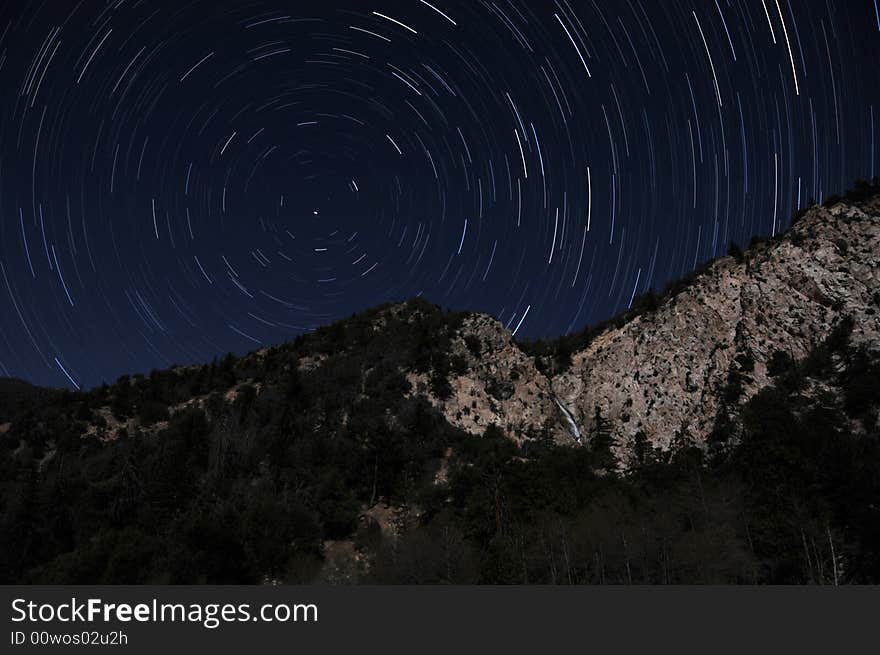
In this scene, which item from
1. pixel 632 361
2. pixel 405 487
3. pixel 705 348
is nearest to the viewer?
pixel 405 487

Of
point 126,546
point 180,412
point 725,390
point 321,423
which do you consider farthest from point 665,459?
point 180,412

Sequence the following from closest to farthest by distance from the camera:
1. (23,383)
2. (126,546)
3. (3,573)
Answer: (126,546) < (3,573) < (23,383)

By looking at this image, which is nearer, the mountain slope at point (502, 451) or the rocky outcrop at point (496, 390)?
the mountain slope at point (502, 451)

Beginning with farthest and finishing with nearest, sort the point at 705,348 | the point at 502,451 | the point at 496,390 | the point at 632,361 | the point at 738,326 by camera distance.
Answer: the point at 496,390
the point at 632,361
the point at 705,348
the point at 738,326
the point at 502,451

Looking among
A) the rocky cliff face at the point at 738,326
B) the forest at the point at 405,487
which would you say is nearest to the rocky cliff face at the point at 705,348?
the rocky cliff face at the point at 738,326

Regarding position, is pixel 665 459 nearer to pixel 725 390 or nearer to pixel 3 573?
pixel 725 390

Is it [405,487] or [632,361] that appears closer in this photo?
[405,487]

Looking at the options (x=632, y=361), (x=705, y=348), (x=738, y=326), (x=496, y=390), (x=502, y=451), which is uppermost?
(x=738, y=326)

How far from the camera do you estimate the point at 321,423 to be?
234 feet

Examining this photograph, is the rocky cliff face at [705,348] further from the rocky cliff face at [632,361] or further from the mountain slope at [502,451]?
the mountain slope at [502,451]

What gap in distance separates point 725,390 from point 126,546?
209 ft

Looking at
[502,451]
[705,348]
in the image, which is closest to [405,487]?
[502,451]

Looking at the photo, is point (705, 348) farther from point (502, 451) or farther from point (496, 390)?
point (502, 451)

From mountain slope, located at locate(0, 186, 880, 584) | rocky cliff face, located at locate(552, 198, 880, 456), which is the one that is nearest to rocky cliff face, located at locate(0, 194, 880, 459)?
rocky cliff face, located at locate(552, 198, 880, 456)
